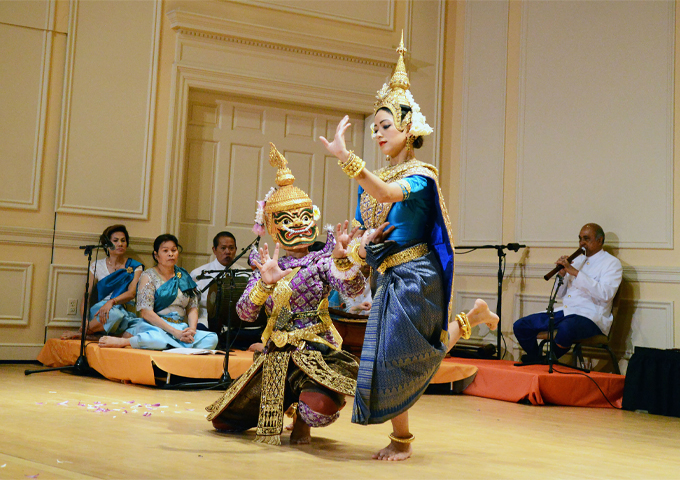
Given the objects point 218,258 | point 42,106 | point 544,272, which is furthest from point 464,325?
point 42,106

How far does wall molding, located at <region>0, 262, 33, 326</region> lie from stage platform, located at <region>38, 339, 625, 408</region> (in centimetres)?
39

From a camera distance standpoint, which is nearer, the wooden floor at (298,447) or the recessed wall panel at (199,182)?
the wooden floor at (298,447)

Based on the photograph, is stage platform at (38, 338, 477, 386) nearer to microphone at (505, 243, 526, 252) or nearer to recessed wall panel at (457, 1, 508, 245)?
microphone at (505, 243, 526, 252)

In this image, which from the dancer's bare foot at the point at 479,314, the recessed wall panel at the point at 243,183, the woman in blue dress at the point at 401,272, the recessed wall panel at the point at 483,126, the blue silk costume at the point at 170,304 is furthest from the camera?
the recessed wall panel at the point at 483,126

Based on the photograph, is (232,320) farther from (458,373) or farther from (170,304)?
(458,373)

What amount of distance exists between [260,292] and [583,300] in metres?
3.49

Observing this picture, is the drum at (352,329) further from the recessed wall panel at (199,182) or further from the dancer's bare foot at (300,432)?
the dancer's bare foot at (300,432)

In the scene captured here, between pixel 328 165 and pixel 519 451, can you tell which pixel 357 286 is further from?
pixel 328 165

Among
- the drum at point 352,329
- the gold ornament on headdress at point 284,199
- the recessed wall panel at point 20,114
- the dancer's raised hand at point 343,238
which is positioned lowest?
the drum at point 352,329

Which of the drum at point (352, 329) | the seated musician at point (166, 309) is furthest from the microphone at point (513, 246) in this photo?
the seated musician at point (166, 309)

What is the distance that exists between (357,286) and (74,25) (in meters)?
4.31

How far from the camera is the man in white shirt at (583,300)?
18.0 ft

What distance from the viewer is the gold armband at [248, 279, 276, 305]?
306cm

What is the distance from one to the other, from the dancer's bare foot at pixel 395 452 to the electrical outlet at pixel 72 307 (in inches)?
154
